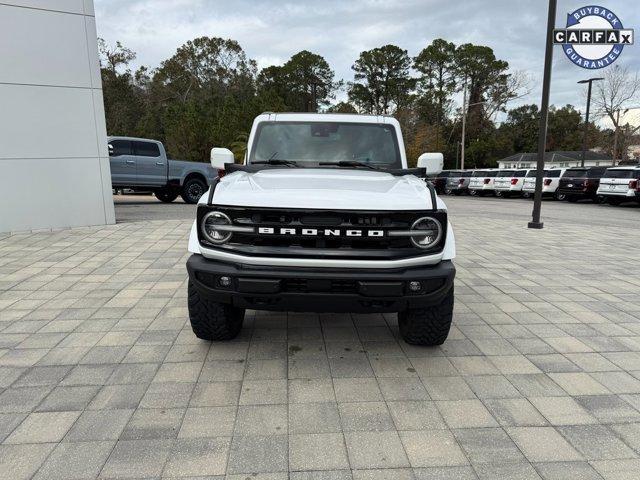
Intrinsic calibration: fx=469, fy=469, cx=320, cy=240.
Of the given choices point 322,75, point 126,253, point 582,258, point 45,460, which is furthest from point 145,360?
point 322,75

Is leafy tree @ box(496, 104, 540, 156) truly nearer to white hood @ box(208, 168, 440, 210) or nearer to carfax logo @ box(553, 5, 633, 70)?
carfax logo @ box(553, 5, 633, 70)

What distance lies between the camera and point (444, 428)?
273 centimetres

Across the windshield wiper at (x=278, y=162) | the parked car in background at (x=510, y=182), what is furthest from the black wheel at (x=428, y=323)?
the parked car in background at (x=510, y=182)

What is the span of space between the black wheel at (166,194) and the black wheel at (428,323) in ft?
42.1

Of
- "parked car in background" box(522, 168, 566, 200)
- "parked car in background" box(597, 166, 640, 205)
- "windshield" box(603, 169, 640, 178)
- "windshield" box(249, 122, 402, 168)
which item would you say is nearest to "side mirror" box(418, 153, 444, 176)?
"windshield" box(249, 122, 402, 168)

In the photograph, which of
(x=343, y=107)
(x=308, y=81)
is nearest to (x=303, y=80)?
(x=308, y=81)

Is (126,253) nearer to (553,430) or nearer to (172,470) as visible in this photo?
(172,470)

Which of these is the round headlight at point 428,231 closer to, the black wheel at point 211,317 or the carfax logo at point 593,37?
the black wheel at point 211,317

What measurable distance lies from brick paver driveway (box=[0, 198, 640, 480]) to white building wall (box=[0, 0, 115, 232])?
3741mm

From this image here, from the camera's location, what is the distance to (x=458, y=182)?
2891cm

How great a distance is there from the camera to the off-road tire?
15.4 metres

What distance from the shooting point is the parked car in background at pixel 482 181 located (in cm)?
2650

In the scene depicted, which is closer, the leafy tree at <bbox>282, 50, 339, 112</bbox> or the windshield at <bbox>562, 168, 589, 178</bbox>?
the windshield at <bbox>562, 168, 589, 178</bbox>

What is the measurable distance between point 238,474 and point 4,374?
2.13m
